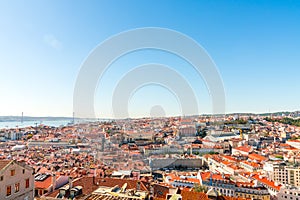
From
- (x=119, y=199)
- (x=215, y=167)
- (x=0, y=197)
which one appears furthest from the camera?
(x=215, y=167)

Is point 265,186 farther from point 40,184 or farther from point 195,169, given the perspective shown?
point 40,184

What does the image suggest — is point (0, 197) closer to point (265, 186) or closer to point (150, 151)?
point (265, 186)

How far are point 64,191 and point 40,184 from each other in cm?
245

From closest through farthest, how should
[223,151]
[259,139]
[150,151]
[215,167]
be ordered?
[215,167] < [150,151] < [223,151] < [259,139]

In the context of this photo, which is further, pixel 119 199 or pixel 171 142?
pixel 171 142

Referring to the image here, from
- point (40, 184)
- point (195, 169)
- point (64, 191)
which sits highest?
point (64, 191)

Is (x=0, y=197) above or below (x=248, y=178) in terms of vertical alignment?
above

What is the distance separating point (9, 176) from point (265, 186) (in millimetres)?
13593

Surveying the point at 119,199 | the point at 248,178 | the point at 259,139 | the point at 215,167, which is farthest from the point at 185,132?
the point at 119,199

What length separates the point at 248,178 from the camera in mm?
15305

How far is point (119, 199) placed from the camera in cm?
345

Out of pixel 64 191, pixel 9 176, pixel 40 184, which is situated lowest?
pixel 40 184

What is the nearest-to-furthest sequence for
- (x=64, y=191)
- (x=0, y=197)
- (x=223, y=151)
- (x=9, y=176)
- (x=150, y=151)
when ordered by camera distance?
(x=0, y=197) < (x=9, y=176) < (x=64, y=191) < (x=150, y=151) < (x=223, y=151)

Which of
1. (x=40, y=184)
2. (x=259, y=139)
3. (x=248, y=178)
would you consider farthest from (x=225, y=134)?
(x=40, y=184)
